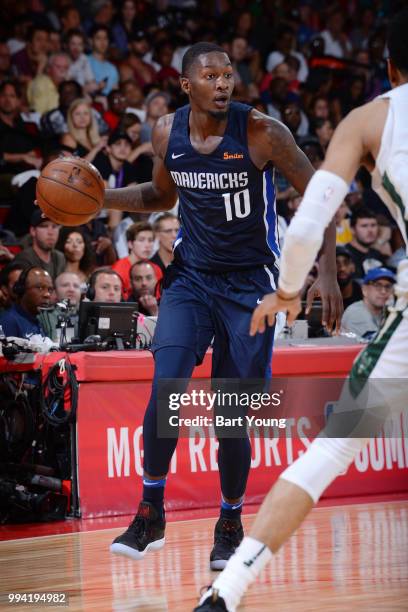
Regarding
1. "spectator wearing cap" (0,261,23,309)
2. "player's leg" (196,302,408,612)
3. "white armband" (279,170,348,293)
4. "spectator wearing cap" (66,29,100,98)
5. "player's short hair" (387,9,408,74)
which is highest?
"spectator wearing cap" (66,29,100,98)

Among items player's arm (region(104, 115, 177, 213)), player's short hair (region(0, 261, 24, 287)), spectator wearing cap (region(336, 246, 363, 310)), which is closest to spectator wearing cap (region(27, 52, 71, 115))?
player's short hair (region(0, 261, 24, 287))

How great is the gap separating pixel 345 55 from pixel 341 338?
8.51 meters

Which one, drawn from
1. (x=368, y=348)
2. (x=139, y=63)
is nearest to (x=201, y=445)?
(x=368, y=348)

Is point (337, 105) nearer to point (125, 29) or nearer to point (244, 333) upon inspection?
point (125, 29)

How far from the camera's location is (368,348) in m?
3.03

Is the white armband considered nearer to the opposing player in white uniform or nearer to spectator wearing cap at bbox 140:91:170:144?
the opposing player in white uniform

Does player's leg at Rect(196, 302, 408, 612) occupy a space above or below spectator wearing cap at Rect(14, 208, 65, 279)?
below

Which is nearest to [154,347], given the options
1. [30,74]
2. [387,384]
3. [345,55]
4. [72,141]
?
[387,384]

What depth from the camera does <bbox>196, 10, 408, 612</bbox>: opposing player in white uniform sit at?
9.45 feet

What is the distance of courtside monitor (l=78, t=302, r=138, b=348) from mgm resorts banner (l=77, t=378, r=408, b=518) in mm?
414

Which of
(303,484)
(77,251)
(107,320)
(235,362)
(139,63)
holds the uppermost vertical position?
(139,63)

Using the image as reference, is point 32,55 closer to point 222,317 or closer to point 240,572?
point 222,317

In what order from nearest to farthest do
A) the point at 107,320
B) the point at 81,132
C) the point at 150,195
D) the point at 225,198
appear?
the point at 225,198
the point at 150,195
the point at 107,320
the point at 81,132

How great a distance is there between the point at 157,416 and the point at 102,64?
27.4 feet
